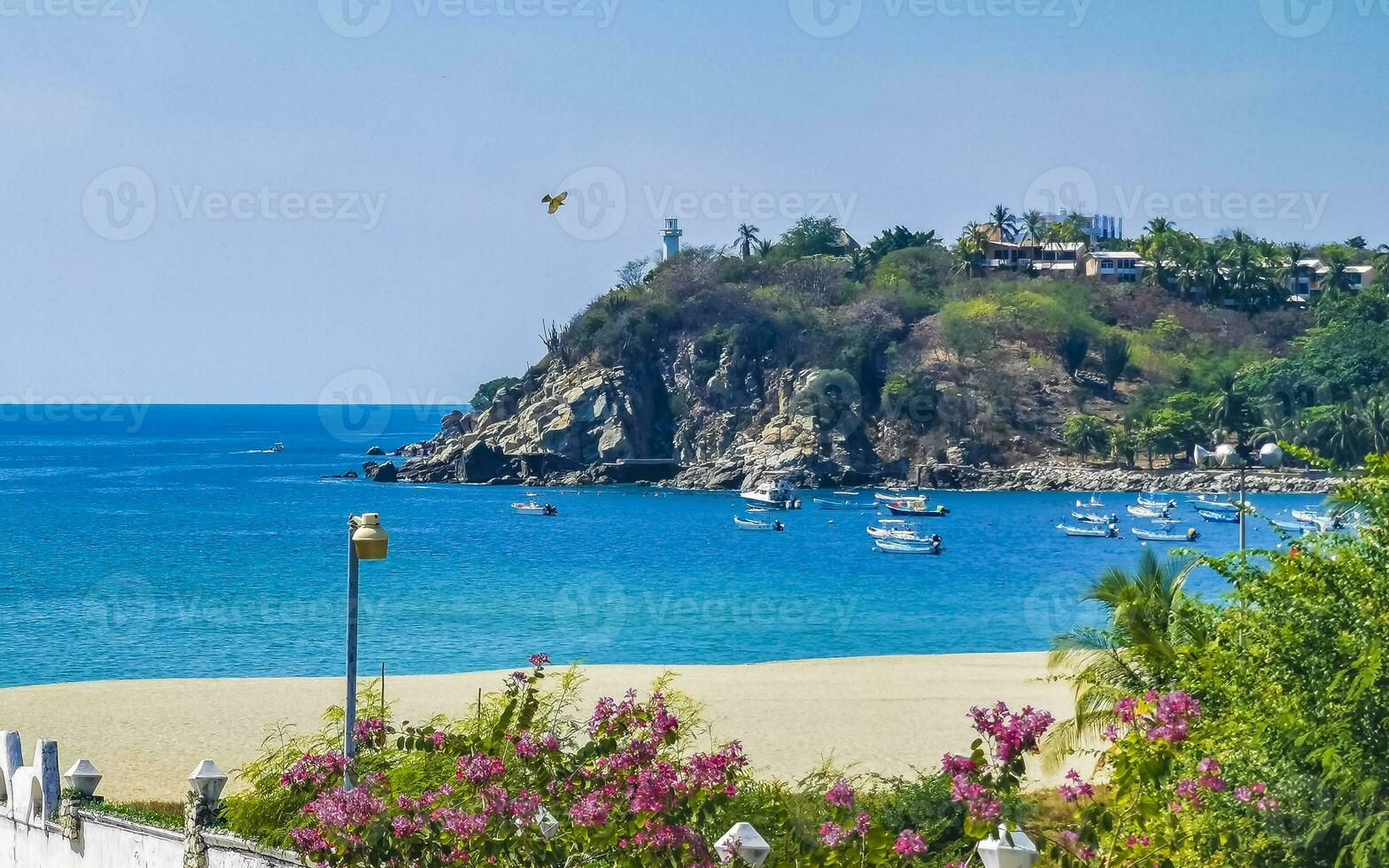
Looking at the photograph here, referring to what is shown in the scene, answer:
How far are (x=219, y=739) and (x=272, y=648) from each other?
68.9 feet

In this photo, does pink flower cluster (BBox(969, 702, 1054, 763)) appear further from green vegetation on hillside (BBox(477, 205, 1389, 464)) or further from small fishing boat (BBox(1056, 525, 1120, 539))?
green vegetation on hillside (BBox(477, 205, 1389, 464))

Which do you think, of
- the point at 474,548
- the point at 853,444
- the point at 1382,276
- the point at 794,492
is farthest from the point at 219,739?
the point at 1382,276

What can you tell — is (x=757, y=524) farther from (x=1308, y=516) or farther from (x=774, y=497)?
(x=1308, y=516)

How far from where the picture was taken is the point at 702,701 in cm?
3108

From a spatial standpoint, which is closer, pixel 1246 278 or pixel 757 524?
pixel 757 524

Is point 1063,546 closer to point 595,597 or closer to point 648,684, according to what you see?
point 595,597

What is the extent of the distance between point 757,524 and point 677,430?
110 feet

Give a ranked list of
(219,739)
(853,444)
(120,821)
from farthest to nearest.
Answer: (853,444)
(219,739)
(120,821)

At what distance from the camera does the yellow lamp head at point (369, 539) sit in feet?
35.2

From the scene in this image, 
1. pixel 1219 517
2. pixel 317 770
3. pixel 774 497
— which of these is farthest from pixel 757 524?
pixel 317 770

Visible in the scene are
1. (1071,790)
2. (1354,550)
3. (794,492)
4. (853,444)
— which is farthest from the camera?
→ (853,444)

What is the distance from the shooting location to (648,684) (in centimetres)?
3941

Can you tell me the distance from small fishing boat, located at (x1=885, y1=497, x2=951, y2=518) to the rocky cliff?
60.5 ft

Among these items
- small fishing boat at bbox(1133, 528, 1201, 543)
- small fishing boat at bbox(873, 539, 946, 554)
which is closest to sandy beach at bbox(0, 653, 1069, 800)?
small fishing boat at bbox(873, 539, 946, 554)
